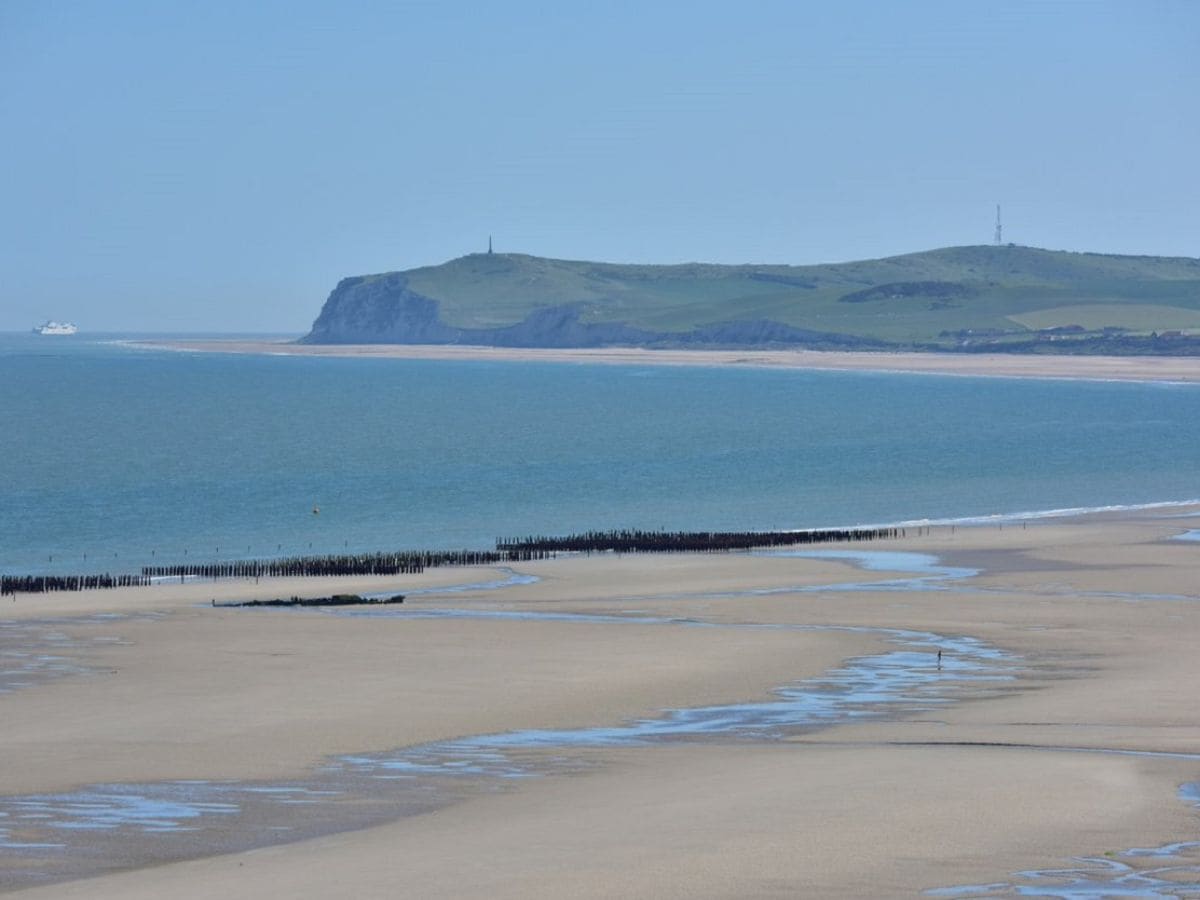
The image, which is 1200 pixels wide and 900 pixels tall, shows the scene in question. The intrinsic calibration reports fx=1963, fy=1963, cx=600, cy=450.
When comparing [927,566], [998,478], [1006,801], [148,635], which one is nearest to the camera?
[1006,801]

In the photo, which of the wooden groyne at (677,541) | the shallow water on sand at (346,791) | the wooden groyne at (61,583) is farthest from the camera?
the wooden groyne at (677,541)

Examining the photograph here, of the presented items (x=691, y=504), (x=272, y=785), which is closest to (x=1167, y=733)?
(x=272, y=785)

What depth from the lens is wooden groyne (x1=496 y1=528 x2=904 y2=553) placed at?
4723cm

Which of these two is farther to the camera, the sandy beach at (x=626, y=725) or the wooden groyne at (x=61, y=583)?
the wooden groyne at (x=61, y=583)

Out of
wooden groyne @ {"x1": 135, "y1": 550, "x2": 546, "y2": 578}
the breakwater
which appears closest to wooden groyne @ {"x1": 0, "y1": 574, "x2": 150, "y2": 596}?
the breakwater

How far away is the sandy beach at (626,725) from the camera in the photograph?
51.3 feet

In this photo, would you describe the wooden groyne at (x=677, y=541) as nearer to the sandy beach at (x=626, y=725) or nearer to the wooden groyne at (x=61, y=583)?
the sandy beach at (x=626, y=725)

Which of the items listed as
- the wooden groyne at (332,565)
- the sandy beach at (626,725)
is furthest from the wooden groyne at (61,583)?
the wooden groyne at (332,565)

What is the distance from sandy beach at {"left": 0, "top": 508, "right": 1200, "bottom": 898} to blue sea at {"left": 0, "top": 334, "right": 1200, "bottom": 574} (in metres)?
14.4

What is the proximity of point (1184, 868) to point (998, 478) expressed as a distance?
57.4 meters

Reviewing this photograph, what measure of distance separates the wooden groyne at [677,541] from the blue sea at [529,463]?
273 centimetres

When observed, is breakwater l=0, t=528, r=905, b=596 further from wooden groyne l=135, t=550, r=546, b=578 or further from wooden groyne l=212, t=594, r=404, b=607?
wooden groyne l=212, t=594, r=404, b=607

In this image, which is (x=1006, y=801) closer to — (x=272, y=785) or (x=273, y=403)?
(x=272, y=785)

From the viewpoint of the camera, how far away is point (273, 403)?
132 m
